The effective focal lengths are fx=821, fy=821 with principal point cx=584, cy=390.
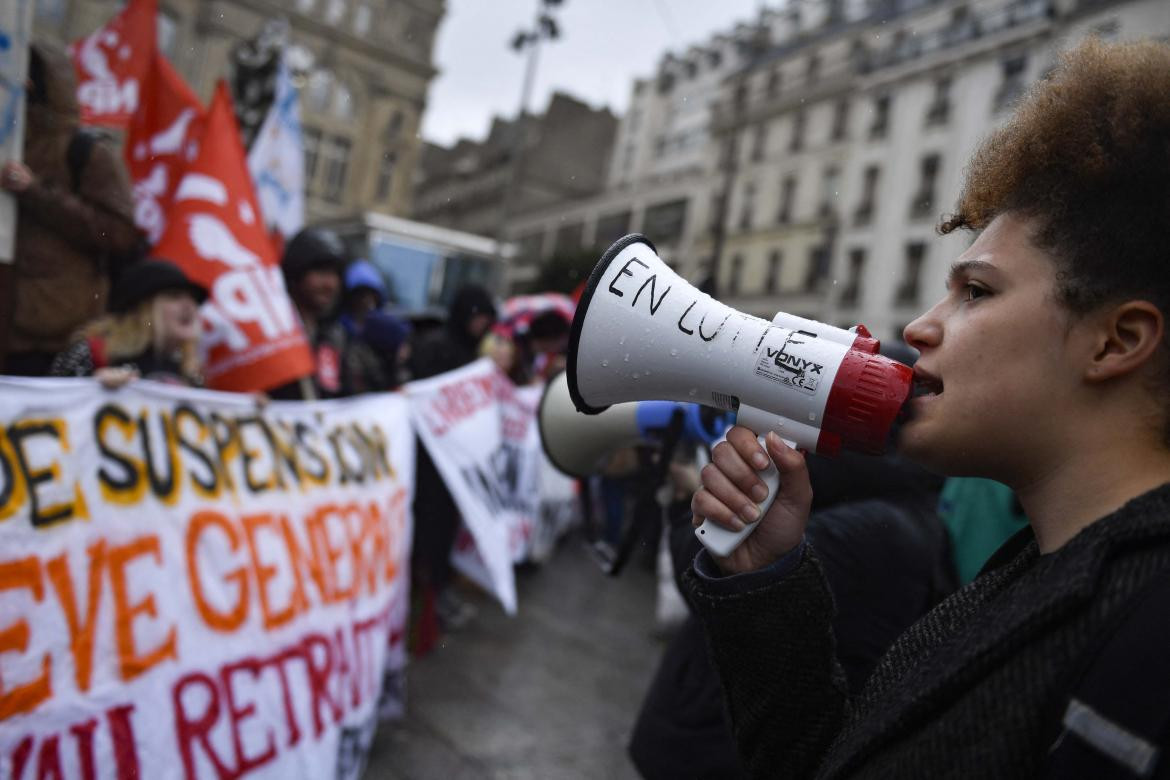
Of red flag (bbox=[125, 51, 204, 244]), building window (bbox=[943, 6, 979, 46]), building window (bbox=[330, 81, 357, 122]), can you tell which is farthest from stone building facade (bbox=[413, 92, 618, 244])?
red flag (bbox=[125, 51, 204, 244])

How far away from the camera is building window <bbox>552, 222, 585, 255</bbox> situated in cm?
4056

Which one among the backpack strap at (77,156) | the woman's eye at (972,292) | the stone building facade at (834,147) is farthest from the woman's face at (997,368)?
the stone building facade at (834,147)

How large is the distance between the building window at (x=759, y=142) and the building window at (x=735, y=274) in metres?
4.42

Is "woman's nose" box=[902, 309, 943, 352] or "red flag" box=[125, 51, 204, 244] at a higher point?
"red flag" box=[125, 51, 204, 244]

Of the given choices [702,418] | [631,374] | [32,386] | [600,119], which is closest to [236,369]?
[32,386]

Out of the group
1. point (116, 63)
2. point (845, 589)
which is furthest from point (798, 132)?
point (845, 589)

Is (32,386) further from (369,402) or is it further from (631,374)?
(631,374)

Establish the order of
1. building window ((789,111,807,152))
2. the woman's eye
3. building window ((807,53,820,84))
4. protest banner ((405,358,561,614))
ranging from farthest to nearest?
building window ((807,53,820,84)) → building window ((789,111,807,152)) → protest banner ((405,358,561,614)) → the woman's eye

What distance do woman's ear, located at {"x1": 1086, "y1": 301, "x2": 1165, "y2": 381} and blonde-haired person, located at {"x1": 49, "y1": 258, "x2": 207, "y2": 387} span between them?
9.40 ft

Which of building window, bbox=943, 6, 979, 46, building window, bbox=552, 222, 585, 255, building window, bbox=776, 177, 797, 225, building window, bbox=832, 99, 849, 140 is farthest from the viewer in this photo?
building window, bbox=552, 222, 585, 255

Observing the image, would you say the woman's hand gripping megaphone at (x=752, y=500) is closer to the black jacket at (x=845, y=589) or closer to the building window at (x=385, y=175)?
the black jacket at (x=845, y=589)

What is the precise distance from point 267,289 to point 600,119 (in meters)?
48.9

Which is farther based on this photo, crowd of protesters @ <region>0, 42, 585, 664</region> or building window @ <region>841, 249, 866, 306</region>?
building window @ <region>841, 249, 866, 306</region>

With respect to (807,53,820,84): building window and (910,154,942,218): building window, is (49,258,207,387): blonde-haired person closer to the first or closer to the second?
(910,154,942,218): building window
